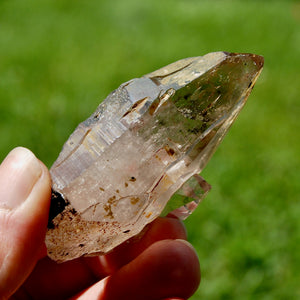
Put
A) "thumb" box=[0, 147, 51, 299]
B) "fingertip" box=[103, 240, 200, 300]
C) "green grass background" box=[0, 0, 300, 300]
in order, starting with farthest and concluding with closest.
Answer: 1. "green grass background" box=[0, 0, 300, 300]
2. "fingertip" box=[103, 240, 200, 300]
3. "thumb" box=[0, 147, 51, 299]

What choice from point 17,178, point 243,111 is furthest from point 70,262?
point 243,111

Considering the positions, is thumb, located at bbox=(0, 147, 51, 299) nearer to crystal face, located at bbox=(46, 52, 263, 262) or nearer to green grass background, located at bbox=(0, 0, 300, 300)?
crystal face, located at bbox=(46, 52, 263, 262)

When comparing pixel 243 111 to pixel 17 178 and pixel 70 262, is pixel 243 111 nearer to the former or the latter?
pixel 70 262

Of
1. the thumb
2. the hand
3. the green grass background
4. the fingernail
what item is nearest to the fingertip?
the hand

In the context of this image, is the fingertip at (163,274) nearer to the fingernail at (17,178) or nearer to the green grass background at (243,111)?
the fingernail at (17,178)

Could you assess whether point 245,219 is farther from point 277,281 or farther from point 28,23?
point 28,23

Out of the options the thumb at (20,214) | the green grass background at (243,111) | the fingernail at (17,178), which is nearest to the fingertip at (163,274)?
the thumb at (20,214)

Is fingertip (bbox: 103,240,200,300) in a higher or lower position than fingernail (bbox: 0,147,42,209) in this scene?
lower

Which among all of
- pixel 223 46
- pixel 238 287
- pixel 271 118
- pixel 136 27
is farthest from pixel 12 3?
pixel 238 287
